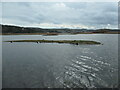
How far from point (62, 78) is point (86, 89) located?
6.47 m

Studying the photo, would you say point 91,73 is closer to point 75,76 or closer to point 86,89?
point 75,76

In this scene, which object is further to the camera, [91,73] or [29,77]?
[91,73]

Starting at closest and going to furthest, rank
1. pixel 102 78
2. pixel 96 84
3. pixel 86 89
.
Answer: pixel 86 89, pixel 96 84, pixel 102 78

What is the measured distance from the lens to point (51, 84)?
22.8 meters

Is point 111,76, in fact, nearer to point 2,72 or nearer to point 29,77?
point 29,77

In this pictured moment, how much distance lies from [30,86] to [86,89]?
10.1 meters

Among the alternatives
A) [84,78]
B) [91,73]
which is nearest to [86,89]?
[84,78]

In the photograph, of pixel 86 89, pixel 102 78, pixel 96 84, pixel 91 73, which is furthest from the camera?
pixel 91 73

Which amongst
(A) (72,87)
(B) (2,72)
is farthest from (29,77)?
(A) (72,87)

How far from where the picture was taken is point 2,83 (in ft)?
78.0

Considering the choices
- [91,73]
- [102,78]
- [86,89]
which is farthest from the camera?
[91,73]

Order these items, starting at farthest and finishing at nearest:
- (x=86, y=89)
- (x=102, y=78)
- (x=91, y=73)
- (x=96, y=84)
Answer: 1. (x=91, y=73)
2. (x=102, y=78)
3. (x=96, y=84)
4. (x=86, y=89)

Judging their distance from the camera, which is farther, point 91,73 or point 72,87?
point 91,73

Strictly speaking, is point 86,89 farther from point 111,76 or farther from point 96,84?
point 111,76
